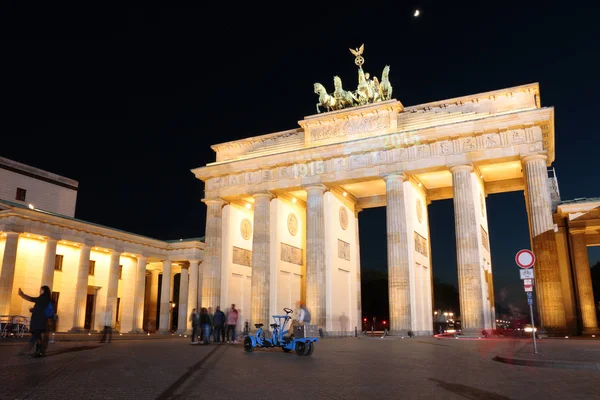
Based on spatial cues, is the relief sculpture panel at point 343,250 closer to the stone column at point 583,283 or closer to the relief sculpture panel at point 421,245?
the relief sculpture panel at point 421,245

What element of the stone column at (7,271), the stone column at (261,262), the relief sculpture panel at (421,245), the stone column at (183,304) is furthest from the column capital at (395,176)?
the stone column at (7,271)

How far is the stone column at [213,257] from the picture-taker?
3712cm

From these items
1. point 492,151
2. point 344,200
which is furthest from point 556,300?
point 344,200

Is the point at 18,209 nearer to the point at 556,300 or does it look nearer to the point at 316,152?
the point at 316,152

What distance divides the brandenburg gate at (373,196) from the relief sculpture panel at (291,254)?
16 centimetres

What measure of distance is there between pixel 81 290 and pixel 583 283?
35.5 meters

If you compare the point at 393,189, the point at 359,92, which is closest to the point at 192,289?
the point at 393,189

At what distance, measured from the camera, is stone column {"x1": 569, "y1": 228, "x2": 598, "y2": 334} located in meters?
31.2

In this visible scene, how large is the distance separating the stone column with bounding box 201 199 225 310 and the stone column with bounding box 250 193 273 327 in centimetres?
325

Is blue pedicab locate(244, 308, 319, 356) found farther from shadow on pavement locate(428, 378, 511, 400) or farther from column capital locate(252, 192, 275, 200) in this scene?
column capital locate(252, 192, 275, 200)

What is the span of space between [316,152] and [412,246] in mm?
9481

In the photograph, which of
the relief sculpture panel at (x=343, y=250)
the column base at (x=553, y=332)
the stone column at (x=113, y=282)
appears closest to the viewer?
the column base at (x=553, y=332)

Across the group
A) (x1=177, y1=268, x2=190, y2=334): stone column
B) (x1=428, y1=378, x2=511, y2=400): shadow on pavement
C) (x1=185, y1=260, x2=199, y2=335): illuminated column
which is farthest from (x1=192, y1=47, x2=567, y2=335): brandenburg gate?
(x1=428, y1=378, x2=511, y2=400): shadow on pavement

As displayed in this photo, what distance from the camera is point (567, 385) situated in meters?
8.49
